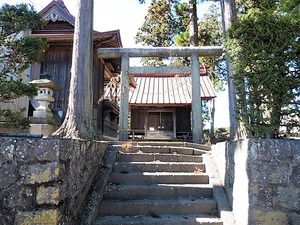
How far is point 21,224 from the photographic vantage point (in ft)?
6.97

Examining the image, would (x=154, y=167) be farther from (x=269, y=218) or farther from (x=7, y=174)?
(x=7, y=174)

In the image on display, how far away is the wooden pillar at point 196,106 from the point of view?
7051 millimetres

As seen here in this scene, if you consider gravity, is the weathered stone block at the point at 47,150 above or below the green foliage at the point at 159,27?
below

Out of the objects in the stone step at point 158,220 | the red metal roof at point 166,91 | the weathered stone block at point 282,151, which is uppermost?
the red metal roof at point 166,91

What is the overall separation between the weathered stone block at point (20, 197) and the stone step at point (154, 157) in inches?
94.3

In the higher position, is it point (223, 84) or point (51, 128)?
point (223, 84)

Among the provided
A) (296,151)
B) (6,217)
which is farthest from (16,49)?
(296,151)

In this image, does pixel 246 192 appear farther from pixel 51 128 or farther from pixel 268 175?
pixel 51 128

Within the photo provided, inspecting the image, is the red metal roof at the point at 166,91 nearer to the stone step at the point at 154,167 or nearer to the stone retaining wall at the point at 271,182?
the stone step at the point at 154,167

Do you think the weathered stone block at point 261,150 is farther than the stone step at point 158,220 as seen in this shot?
No

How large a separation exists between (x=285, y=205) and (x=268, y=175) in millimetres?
355

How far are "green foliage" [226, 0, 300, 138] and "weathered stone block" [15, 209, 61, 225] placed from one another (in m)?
2.40

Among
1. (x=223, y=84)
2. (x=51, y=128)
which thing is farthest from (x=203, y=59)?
(x=51, y=128)

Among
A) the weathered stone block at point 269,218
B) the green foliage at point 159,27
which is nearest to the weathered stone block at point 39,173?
the weathered stone block at point 269,218
